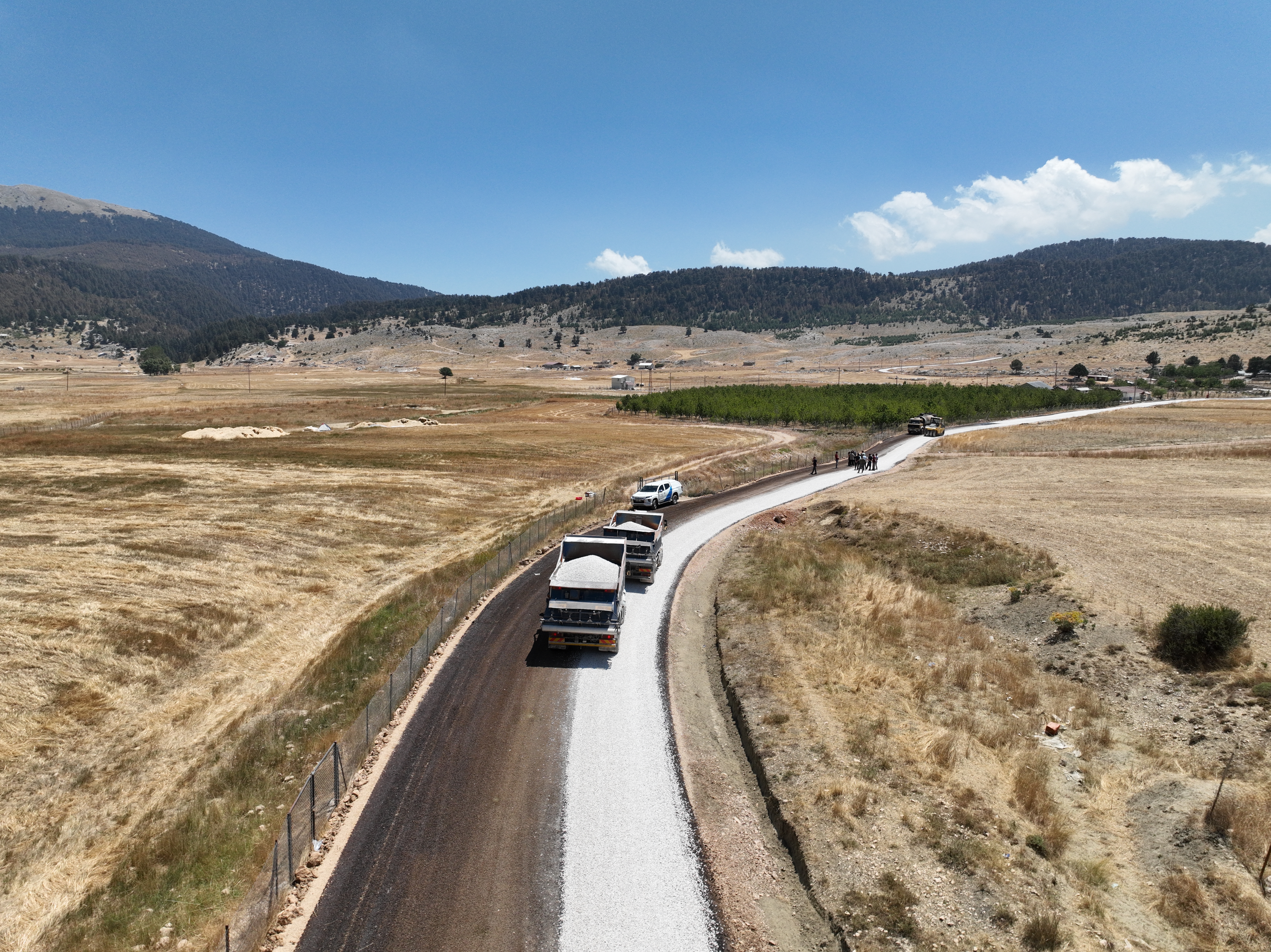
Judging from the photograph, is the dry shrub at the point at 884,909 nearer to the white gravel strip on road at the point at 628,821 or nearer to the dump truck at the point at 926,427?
the white gravel strip on road at the point at 628,821

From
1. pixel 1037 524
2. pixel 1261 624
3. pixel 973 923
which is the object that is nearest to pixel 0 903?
pixel 973 923

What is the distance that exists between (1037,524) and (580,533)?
24.8 metres

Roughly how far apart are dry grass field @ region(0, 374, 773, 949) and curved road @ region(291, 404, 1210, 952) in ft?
8.66

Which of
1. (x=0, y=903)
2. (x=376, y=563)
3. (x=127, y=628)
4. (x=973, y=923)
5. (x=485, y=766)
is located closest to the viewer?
(x=973, y=923)

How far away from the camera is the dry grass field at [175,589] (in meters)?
15.0

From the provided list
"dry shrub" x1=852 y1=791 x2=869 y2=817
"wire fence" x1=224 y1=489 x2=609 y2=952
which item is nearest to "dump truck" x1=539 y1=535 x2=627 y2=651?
"wire fence" x1=224 y1=489 x2=609 y2=952

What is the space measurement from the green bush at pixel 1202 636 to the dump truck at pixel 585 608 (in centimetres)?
1711

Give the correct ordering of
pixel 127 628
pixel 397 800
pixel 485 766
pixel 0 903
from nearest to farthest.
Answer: pixel 0 903, pixel 397 800, pixel 485 766, pixel 127 628

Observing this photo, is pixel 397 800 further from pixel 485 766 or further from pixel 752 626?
pixel 752 626

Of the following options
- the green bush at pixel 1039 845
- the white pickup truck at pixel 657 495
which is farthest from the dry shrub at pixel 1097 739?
the white pickup truck at pixel 657 495

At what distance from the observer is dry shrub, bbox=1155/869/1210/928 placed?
38.4 feet

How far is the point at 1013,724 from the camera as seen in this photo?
18.5 metres

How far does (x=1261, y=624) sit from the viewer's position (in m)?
21.7

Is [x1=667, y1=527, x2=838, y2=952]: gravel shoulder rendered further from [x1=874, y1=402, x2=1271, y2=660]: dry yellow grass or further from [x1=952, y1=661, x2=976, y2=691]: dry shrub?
[x1=874, y1=402, x2=1271, y2=660]: dry yellow grass
